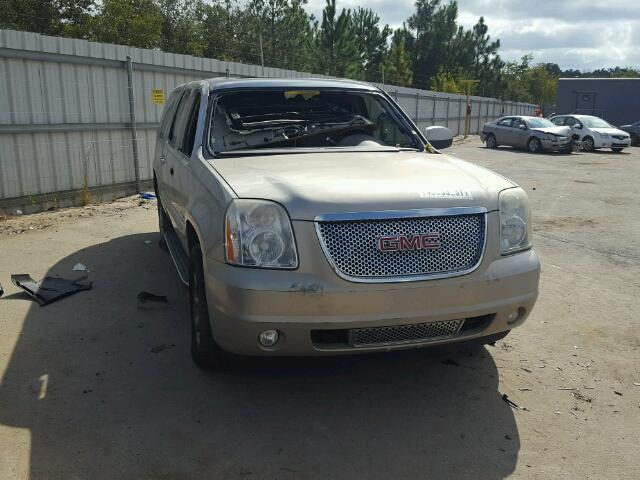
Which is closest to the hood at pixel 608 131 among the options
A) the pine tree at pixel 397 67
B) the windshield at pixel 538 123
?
the windshield at pixel 538 123

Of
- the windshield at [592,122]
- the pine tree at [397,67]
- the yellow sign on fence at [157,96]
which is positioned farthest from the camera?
the pine tree at [397,67]

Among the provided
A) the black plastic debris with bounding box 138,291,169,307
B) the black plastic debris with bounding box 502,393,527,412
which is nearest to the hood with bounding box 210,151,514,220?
the black plastic debris with bounding box 502,393,527,412

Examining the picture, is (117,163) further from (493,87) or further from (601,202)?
(493,87)

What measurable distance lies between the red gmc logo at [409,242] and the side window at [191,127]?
1.91 m

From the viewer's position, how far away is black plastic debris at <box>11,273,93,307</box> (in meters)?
4.80

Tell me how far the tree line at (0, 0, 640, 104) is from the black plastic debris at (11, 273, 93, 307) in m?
21.8

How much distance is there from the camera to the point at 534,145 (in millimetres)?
22359

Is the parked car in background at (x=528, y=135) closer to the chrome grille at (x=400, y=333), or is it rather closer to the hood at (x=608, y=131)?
the hood at (x=608, y=131)

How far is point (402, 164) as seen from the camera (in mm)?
3725

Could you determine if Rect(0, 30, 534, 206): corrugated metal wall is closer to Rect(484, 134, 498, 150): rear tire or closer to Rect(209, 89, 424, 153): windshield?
Rect(209, 89, 424, 153): windshield

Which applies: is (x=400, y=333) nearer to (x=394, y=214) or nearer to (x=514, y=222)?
(x=394, y=214)

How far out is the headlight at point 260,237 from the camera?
2807mm

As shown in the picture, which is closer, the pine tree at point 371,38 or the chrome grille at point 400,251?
the chrome grille at point 400,251

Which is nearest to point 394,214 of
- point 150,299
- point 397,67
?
point 150,299
